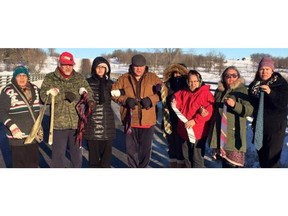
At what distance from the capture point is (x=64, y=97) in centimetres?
511

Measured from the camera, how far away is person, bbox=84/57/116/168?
5180 mm

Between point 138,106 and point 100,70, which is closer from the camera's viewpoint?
point 100,70

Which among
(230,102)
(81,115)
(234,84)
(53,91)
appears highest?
(234,84)

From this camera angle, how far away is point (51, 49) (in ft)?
18.0

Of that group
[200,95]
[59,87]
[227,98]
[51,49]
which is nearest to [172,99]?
[200,95]

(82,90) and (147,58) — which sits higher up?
(147,58)

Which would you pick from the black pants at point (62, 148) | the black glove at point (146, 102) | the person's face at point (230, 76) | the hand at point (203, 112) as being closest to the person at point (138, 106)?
the black glove at point (146, 102)

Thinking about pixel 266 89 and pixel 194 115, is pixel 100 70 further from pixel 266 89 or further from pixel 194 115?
pixel 266 89

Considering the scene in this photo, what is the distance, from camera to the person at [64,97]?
16.6 ft

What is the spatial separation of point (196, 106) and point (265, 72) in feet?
3.41

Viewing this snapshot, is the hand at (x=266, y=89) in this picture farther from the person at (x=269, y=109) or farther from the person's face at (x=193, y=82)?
the person's face at (x=193, y=82)

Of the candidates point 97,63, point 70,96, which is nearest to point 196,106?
point 97,63

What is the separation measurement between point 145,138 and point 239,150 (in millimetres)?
1373

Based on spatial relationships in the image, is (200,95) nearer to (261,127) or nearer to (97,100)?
(261,127)
